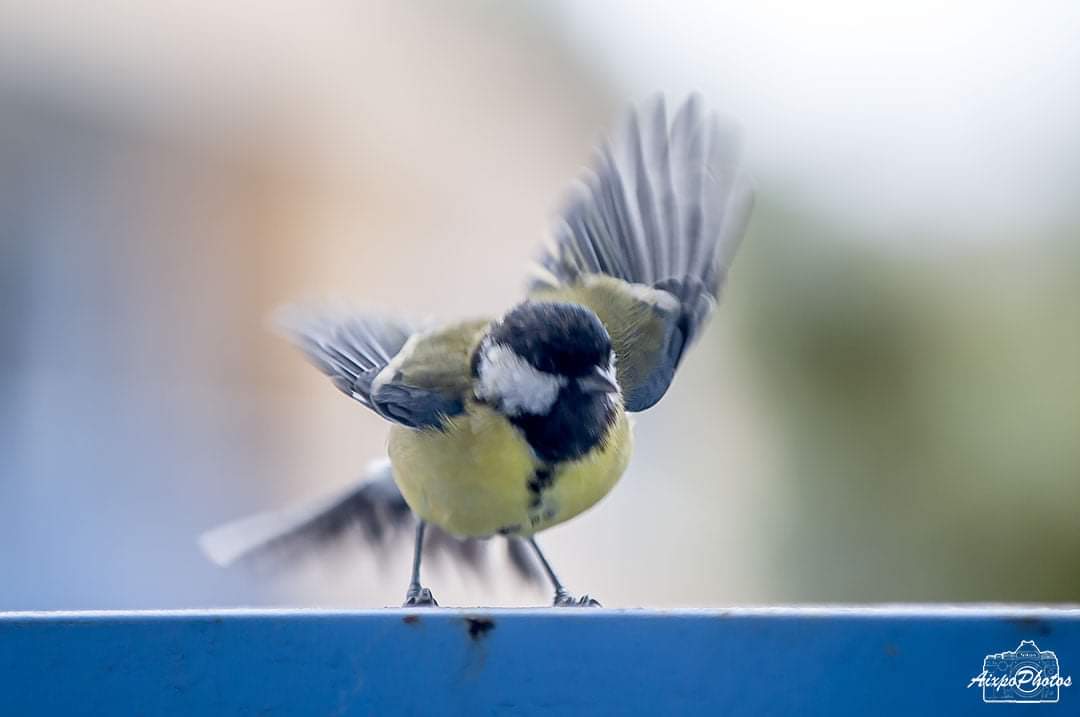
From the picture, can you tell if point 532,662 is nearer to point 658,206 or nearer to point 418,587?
point 418,587

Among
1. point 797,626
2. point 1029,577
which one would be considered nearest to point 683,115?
point 797,626

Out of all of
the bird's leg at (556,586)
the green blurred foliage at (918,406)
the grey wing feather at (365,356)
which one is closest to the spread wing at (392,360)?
the grey wing feather at (365,356)

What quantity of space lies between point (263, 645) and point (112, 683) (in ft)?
0.45

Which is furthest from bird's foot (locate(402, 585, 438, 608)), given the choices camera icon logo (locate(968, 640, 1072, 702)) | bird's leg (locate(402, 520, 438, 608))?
camera icon logo (locate(968, 640, 1072, 702))

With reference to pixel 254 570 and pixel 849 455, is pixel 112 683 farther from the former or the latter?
pixel 849 455

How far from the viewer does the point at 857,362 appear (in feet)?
16.4

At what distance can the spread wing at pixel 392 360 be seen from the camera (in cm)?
214

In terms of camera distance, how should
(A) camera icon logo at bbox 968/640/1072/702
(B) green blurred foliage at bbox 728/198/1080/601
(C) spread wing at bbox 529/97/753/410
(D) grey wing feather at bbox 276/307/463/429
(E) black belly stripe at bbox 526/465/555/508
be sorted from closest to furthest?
1. (A) camera icon logo at bbox 968/640/1072/702
2. (E) black belly stripe at bbox 526/465/555/508
3. (D) grey wing feather at bbox 276/307/463/429
4. (C) spread wing at bbox 529/97/753/410
5. (B) green blurred foliage at bbox 728/198/1080/601

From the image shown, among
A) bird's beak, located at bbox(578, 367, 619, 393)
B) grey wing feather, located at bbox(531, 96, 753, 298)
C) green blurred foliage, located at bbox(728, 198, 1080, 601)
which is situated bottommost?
green blurred foliage, located at bbox(728, 198, 1080, 601)

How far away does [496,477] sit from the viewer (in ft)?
6.51

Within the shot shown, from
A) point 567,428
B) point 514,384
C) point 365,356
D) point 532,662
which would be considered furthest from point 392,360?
point 532,662

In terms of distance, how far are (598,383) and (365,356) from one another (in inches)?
21.3

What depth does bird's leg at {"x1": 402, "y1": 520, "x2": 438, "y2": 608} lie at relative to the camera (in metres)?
2.24

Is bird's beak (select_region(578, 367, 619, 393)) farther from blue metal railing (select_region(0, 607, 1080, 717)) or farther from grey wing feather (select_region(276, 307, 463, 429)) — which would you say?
blue metal railing (select_region(0, 607, 1080, 717))
